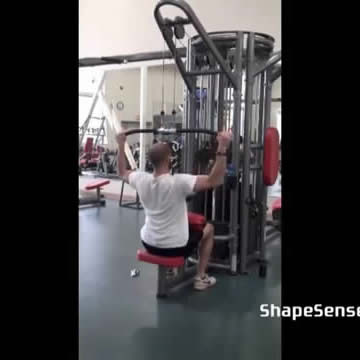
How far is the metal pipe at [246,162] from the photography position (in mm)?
3436

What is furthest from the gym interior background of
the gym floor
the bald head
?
the bald head

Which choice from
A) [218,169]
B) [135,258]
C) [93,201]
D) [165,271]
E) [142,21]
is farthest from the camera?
[142,21]

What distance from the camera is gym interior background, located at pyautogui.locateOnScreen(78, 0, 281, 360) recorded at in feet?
7.95

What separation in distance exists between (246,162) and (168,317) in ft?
4.61

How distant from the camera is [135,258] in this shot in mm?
4094

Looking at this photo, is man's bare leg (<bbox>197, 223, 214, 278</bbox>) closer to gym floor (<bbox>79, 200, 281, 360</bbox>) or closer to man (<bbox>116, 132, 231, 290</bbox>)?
gym floor (<bbox>79, 200, 281, 360</bbox>)

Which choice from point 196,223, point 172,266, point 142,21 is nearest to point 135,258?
point 196,223

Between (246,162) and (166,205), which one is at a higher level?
(246,162)

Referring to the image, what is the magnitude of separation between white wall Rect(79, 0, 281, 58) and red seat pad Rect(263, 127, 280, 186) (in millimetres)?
2649

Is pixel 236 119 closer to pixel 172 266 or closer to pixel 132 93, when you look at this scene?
pixel 172 266

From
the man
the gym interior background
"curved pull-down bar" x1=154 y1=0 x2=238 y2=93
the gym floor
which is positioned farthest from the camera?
"curved pull-down bar" x1=154 y1=0 x2=238 y2=93
